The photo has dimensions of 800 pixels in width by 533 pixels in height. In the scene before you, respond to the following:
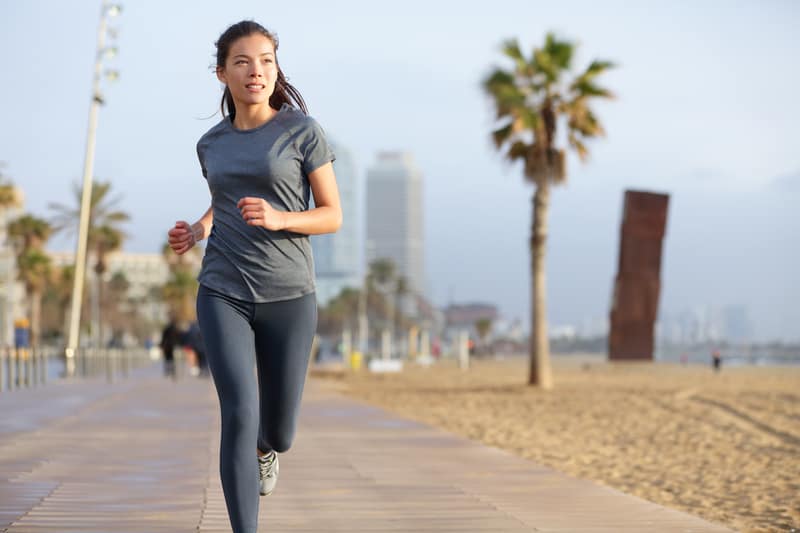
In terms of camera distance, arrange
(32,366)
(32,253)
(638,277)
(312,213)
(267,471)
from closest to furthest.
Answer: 1. (312,213)
2. (267,471)
3. (32,366)
4. (638,277)
5. (32,253)

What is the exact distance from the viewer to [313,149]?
4.38 m

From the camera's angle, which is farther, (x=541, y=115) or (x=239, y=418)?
(x=541, y=115)

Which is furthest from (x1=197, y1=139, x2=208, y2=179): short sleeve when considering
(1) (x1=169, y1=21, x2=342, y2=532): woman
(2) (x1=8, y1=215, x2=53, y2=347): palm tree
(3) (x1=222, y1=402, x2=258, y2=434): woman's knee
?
(2) (x1=8, y1=215, x2=53, y2=347): palm tree

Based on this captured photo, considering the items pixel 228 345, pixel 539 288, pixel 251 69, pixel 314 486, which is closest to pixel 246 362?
pixel 228 345

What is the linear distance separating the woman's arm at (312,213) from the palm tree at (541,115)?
75.9 ft

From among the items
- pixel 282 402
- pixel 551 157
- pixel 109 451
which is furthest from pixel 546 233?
pixel 282 402

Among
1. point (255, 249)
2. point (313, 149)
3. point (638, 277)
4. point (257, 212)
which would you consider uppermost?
point (638, 277)

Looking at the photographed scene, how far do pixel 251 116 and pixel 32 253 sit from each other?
242 feet

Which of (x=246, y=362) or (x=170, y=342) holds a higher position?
(x=246, y=362)

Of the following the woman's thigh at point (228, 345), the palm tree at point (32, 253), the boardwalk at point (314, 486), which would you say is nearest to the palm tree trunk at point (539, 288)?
the boardwalk at point (314, 486)

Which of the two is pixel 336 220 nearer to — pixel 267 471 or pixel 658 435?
pixel 267 471

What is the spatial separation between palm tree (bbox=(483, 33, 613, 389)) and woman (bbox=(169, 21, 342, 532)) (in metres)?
23.1

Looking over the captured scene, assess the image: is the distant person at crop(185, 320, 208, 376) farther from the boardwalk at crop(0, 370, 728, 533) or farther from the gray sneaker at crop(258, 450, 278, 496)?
the gray sneaker at crop(258, 450, 278, 496)

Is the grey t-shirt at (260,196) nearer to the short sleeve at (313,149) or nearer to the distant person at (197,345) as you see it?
the short sleeve at (313,149)
